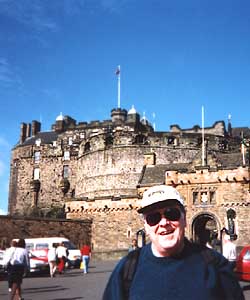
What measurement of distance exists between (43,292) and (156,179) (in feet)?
80.5

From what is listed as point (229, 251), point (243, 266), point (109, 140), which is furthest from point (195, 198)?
point (109, 140)

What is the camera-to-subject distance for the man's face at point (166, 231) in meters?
2.59

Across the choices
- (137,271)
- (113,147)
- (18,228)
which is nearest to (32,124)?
(113,147)

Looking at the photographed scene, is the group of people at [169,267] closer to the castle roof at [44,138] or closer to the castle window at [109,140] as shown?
the castle window at [109,140]

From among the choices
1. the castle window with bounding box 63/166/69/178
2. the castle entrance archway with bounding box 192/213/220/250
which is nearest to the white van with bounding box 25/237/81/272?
the castle entrance archway with bounding box 192/213/220/250

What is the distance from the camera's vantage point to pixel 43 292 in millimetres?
12211

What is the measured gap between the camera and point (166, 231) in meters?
2.63

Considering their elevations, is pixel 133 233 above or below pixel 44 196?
below

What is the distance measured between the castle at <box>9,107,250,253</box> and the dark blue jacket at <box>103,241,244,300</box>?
26.5 meters

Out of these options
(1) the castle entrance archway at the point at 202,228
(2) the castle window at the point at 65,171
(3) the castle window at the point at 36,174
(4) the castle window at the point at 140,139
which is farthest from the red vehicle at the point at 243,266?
(3) the castle window at the point at 36,174

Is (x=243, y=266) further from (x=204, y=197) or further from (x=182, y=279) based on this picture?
(x=204, y=197)

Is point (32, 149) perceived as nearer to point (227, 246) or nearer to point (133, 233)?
point (133, 233)

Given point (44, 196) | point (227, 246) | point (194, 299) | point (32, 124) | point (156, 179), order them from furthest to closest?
1. point (32, 124)
2. point (44, 196)
3. point (156, 179)
4. point (227, 246)
5. point (194, 299)

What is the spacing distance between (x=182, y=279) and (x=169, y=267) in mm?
96
